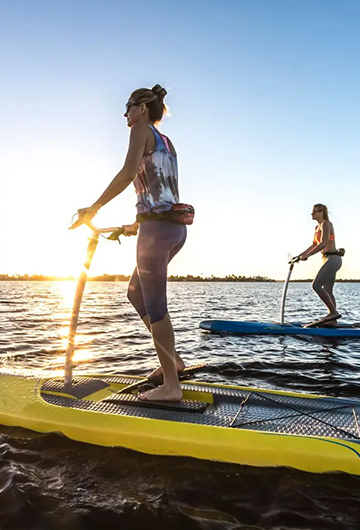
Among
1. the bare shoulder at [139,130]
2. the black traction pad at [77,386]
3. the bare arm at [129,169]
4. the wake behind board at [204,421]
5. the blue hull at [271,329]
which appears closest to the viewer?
the wake behind board at [204,421]

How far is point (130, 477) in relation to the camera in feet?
10.2

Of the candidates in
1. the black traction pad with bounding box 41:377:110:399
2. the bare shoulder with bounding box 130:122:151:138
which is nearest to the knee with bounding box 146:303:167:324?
the black traction pad with bounding box 41:377:110:399

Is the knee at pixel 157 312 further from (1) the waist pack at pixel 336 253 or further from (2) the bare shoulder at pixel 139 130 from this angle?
(1) the waist pack at pixel 336 253

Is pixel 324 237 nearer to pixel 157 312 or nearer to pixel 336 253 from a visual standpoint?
pixel 336 253

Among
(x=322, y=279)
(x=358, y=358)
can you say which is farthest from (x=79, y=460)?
(x=322, y=279)

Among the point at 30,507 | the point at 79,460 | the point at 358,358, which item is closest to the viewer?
the point at 30,507

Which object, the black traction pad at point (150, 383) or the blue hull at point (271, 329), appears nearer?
the black traction pad at point (150, 383)

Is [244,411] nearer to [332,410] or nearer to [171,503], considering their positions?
[332,410]

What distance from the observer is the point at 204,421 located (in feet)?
11.5

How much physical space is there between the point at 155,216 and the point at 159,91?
112 cm

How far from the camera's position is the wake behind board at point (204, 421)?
307 cm

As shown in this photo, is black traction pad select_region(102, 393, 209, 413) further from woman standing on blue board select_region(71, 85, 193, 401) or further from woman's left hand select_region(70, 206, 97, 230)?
woman's left hand select_region(70, 206, 97, 230)

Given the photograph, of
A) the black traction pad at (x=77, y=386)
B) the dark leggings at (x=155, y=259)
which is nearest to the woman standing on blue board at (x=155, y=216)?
the dark leggings at (x=155, y=259)

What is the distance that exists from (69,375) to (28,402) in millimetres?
441
